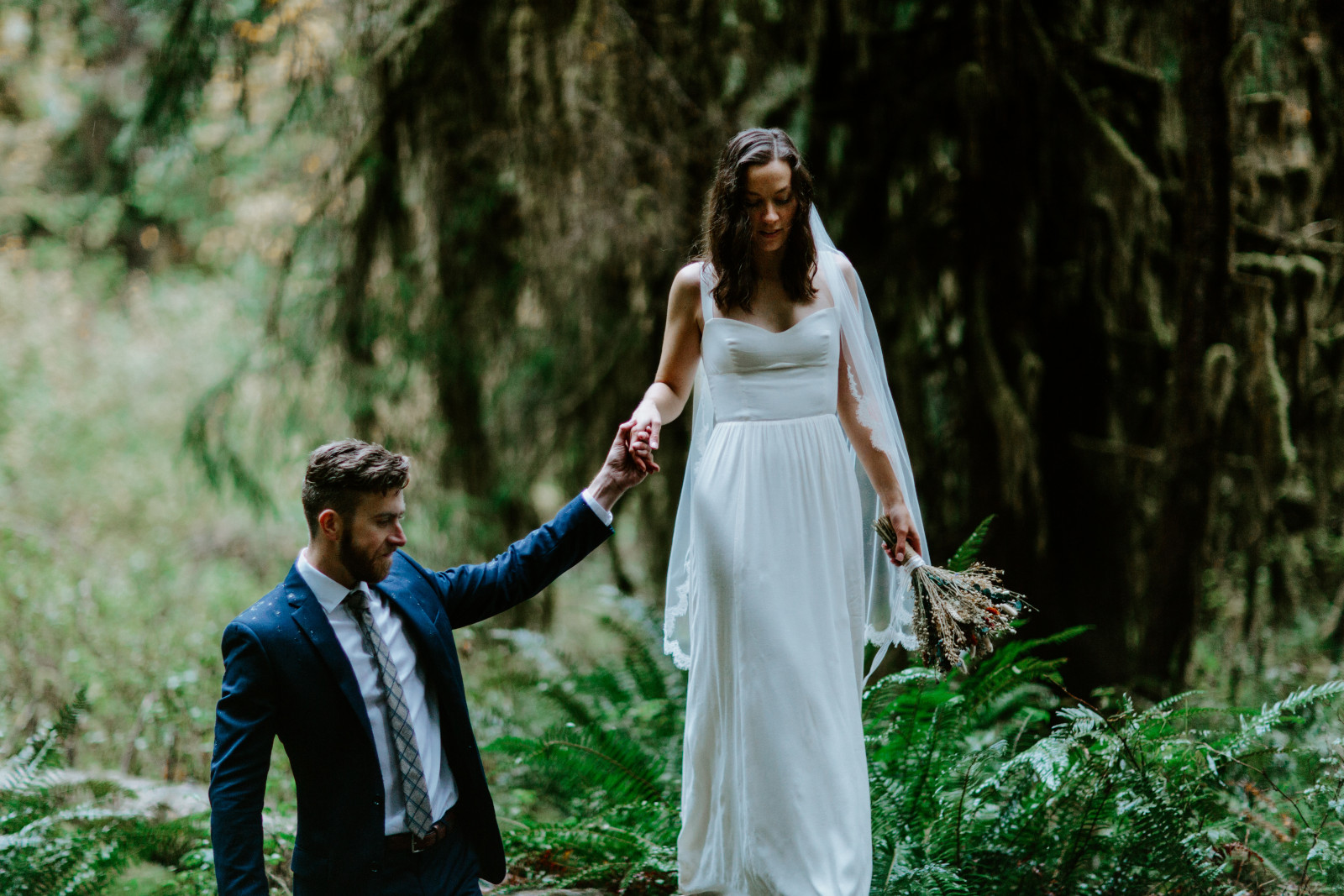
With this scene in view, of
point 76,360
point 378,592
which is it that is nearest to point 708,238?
point 378,592

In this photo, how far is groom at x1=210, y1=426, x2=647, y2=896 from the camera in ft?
7.59

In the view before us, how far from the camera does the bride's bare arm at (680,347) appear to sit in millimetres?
3049

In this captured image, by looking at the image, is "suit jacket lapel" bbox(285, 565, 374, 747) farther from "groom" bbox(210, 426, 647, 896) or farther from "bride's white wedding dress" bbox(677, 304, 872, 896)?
"bride's white wedding dress" bbox(677, 304, 872, 896)

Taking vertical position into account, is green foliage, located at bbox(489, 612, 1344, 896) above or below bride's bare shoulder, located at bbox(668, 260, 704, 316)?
below

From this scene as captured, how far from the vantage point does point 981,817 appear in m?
3.52

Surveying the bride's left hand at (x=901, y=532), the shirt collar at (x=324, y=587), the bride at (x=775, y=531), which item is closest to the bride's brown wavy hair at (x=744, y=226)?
the bride at (x=775, y=531)

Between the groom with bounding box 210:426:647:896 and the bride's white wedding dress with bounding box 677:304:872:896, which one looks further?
the bride's white wedding dress with bounding box 677:304:872:896

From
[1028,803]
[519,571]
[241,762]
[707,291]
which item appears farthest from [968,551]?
[241,762]

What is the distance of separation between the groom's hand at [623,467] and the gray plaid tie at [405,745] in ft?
2.29

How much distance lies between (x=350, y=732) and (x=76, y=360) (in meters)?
12.1

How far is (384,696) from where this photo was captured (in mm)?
2422

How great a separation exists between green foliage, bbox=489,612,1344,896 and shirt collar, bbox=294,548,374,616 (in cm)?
144

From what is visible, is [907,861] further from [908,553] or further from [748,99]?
[748,99]

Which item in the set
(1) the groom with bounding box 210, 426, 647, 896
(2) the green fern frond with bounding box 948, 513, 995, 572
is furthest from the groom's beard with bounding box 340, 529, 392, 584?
(2) the green fern frond with bounding box 948, 513, 995, 572
